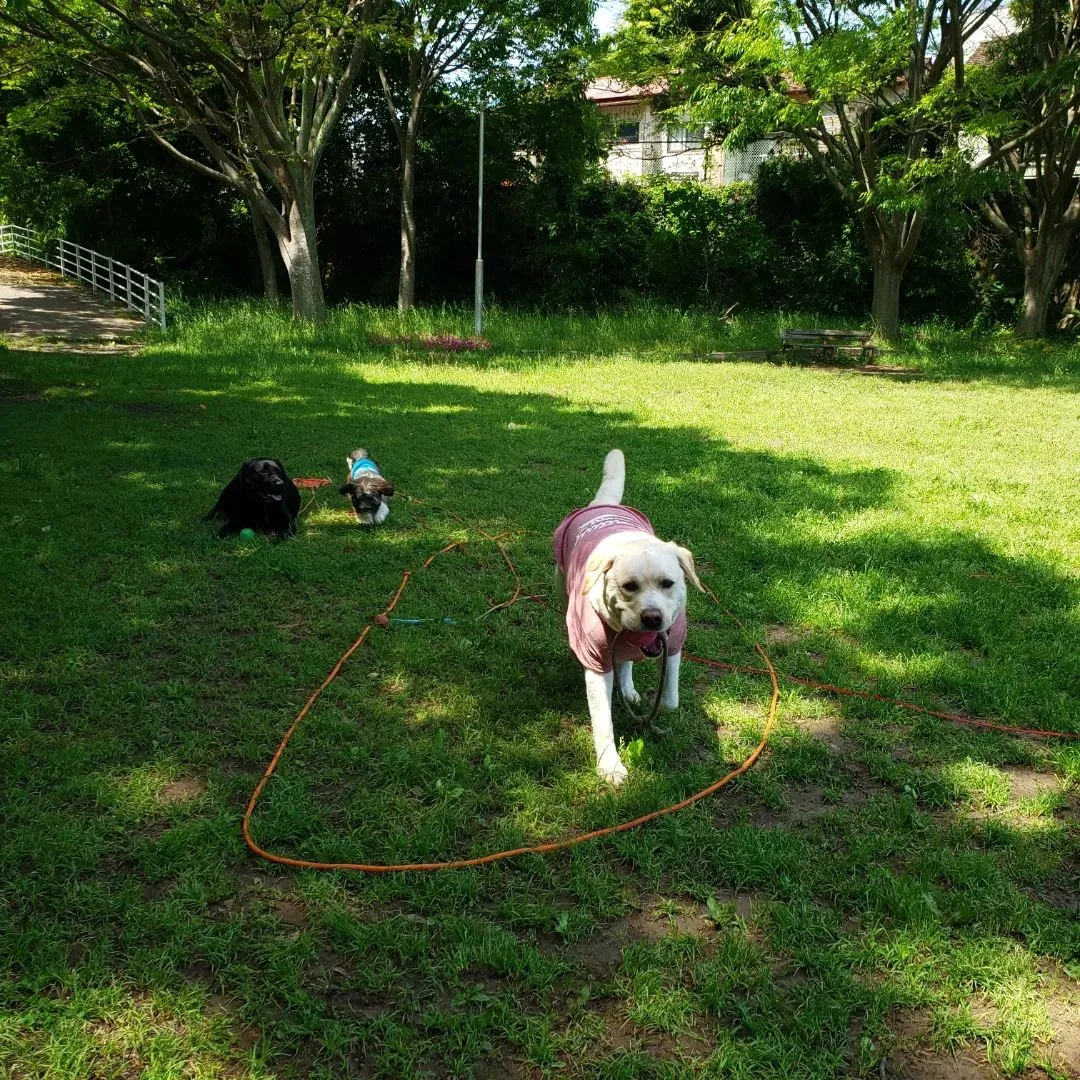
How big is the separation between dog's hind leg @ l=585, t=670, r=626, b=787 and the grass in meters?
0.10

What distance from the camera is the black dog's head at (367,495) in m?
6.00

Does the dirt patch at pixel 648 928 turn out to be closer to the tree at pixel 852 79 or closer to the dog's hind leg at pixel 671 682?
the dog's hind leg at pixel 671 682

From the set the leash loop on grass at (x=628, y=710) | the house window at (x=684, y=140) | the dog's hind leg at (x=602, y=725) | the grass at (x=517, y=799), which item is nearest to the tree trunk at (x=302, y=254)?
the grass at (x=517, y=799)

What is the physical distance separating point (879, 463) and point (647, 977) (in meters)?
6.60

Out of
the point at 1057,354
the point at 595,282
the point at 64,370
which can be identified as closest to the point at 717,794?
the point at 64,370

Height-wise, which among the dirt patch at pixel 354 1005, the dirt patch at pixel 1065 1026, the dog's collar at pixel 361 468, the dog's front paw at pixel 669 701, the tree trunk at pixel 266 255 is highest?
the tree trunk at pixel 266 255

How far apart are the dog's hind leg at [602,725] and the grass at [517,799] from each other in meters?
0.10

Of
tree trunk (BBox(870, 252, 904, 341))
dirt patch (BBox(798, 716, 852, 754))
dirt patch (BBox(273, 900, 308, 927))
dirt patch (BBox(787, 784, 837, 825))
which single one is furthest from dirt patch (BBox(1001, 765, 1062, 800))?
tree trunk (BBox(870, 252, 904, 341))

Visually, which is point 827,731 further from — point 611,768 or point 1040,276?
point 1040,276

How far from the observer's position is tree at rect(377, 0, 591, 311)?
1803cm

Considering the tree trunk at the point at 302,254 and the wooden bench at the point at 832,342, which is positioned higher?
the tree trunk at the point at 302,254

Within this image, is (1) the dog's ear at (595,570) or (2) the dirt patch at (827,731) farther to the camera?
(2) the dirt patch at (827,731)

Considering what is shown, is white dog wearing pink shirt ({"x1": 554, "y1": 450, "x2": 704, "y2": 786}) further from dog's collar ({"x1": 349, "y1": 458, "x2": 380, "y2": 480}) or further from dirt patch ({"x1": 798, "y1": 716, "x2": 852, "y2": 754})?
dog's collar ({"x1": 349, "y1": 458, "x2": 380, "y2": 480})

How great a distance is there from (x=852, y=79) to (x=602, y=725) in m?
14.2
